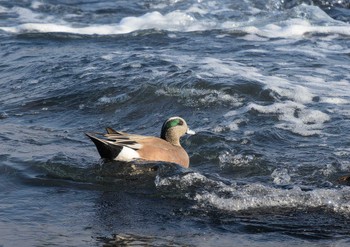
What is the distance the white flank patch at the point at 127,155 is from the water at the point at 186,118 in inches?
3.8

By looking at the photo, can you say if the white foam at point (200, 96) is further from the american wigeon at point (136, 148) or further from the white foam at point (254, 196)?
the white foam at point (254, 196)

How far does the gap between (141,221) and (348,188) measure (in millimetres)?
1672

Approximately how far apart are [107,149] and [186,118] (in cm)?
211

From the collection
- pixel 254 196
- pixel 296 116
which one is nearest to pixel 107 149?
pixel 254 196

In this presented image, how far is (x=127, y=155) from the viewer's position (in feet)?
23.7

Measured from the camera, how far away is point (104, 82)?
404 inches

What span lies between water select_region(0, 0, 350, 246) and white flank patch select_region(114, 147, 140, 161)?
10 centimetres

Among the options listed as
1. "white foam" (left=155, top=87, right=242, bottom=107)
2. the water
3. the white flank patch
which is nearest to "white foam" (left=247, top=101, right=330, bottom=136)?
the water

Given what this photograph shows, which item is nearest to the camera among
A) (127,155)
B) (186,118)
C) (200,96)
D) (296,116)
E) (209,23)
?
(127,155)

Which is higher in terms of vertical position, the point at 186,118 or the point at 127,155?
the point at 127,155

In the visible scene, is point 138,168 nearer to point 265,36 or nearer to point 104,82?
point 104,82

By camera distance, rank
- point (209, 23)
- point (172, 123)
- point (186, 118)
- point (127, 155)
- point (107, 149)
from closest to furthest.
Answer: point (107, 149) < point (127, 155) < point (172, 123) < point (186, 118) < point (209, 23)

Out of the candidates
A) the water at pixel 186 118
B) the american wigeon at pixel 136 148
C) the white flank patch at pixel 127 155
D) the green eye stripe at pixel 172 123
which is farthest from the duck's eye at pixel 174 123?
the white flank patch at pixel 127 155

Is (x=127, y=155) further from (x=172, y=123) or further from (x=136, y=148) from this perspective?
(x=172, y=123)
